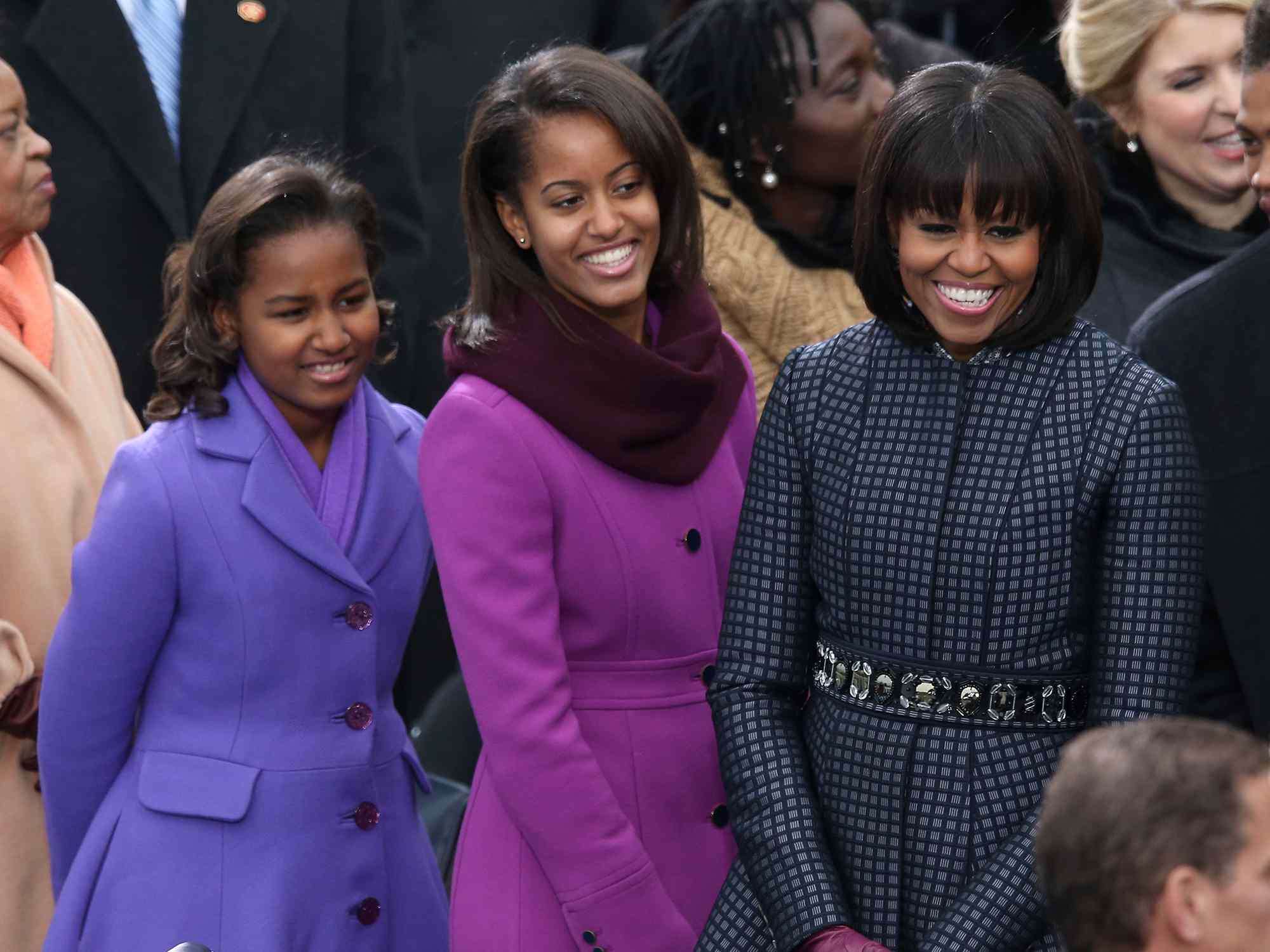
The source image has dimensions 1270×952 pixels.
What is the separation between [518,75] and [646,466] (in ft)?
2.02

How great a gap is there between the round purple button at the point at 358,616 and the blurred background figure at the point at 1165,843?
1404 mm

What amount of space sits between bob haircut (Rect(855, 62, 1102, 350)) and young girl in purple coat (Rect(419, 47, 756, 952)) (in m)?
0.50

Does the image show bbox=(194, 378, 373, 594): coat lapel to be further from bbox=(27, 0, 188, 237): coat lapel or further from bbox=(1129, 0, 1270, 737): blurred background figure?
bbox=(1129, 0, 1270, 737): blurred background figure

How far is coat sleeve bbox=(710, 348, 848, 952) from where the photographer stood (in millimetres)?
2549

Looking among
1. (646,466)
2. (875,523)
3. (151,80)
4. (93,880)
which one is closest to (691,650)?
(646,466)

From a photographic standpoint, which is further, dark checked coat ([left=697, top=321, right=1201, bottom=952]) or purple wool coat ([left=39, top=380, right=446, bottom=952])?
purple wool coat ([left=39, top=380, right=446, bottom=952])

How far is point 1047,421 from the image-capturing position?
244 centimetres

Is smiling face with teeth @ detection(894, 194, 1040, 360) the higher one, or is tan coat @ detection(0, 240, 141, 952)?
smiling face with teeth @ detection(894, 194, 1040, 360)

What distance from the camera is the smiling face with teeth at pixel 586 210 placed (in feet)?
9.41

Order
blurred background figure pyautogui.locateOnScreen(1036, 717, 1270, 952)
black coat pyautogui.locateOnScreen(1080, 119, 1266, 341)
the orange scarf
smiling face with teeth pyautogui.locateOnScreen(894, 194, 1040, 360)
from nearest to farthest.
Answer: blurred background figure pyautogui.locateOnScreen(1036, 717, 1270, 952), smiling face with teeth pyautogui.locateOnScreen(894, 194, 1040, 360), the orange scarf, black coat pyautogui.locateOnScreen(1080, 119, 1266, 341)

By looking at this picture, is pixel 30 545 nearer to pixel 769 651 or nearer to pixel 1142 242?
pixel 769 651

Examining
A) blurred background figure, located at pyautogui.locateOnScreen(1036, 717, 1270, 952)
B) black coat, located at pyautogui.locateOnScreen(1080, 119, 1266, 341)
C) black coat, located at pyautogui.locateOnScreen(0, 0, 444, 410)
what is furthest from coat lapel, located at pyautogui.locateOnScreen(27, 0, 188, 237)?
blurred background figure, located at pyautogui.locateOnScreen(1036, 717, 1270, 952)

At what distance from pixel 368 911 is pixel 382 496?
65 centimetres

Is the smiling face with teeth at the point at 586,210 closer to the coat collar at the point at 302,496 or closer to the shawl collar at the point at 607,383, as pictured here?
the shawl collar at the point at 607,383
